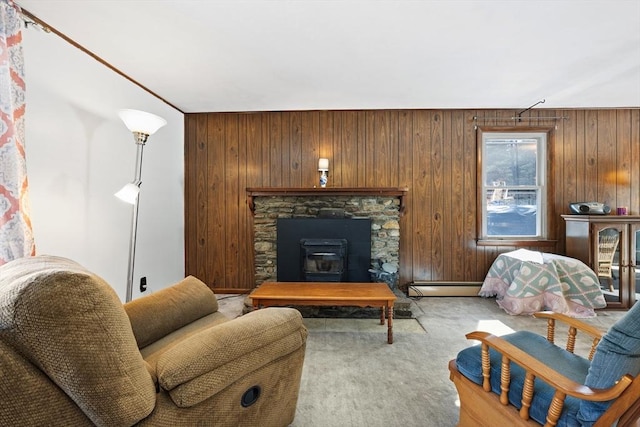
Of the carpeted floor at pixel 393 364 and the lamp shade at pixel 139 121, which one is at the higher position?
the lamp shade at pixel 139 121

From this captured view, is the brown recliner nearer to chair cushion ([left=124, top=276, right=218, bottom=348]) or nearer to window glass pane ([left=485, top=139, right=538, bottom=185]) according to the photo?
chair cushion ([left=124, top=276, right=218, bottom=348])

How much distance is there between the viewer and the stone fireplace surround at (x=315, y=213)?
3.47 meters

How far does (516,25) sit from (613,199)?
3097mm

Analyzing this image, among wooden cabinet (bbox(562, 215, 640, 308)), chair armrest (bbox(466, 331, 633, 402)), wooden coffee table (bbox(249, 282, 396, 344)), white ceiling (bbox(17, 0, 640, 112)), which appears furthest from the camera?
wooden cabinet (bbox(562, 215, 640, 308))

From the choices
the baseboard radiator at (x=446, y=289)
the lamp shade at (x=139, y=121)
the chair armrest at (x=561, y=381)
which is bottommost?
the baseboard radiator at (x=446, y=289)

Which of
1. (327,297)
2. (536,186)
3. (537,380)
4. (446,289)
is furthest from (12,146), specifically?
(536,186)

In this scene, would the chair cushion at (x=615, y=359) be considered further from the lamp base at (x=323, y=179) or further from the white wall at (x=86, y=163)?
the white wall at (x=86, y=163)

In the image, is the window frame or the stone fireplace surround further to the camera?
the window frame

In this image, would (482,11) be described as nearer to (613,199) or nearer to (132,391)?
(132,391)

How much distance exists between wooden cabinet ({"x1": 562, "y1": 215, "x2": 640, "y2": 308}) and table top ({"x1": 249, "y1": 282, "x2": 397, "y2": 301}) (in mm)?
2387

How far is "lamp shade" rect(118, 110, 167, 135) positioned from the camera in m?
2.02

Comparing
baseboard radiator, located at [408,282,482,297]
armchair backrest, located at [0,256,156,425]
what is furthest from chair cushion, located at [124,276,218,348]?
baseboard radiator, located at [408,282,482,297]

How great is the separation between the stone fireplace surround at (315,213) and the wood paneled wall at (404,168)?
0.76 ft

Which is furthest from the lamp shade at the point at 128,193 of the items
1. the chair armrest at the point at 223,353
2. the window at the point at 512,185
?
the window at the point at 512,185
